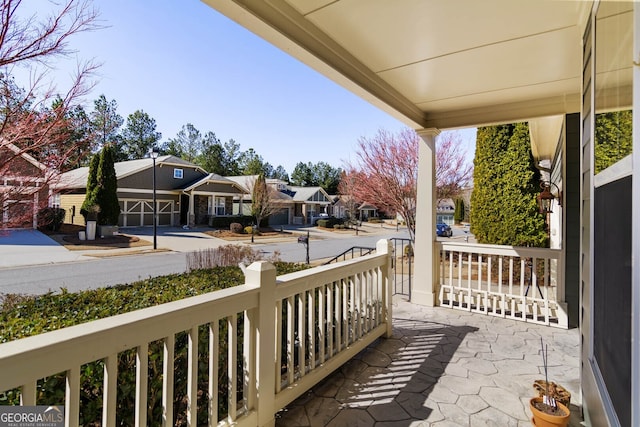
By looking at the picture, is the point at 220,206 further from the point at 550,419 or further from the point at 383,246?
the point at 550,419

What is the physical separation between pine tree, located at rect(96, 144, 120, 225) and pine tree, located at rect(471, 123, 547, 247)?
616 inches

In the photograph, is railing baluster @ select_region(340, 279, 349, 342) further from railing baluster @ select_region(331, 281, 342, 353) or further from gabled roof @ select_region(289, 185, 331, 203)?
gabled roof @ select_region(289, 185, 331, 203)

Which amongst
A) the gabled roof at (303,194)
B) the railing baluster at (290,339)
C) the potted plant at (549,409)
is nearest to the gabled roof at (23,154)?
the railing baluster at (290,339)

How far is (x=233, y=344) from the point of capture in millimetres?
1657

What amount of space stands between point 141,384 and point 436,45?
117 inches

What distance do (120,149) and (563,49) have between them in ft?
113

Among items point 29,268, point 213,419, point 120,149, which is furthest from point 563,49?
point 120,149

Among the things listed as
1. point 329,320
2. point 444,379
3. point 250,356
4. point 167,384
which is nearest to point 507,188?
point 444,379

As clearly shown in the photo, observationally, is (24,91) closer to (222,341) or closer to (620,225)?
(222,341)

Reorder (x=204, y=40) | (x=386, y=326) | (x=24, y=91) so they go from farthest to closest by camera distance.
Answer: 1. (x=204, y=40)
2. (x=386, y=326)
3. (x=24, y=91)

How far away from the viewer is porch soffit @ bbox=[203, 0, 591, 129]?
2039 mm

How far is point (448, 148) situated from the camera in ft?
31.6

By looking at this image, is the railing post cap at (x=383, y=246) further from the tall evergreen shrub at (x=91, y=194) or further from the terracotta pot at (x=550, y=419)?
the tall evergreen shrub at (x=91, y=194)

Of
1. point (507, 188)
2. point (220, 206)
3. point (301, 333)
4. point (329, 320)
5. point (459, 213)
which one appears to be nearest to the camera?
point (301, 333)
